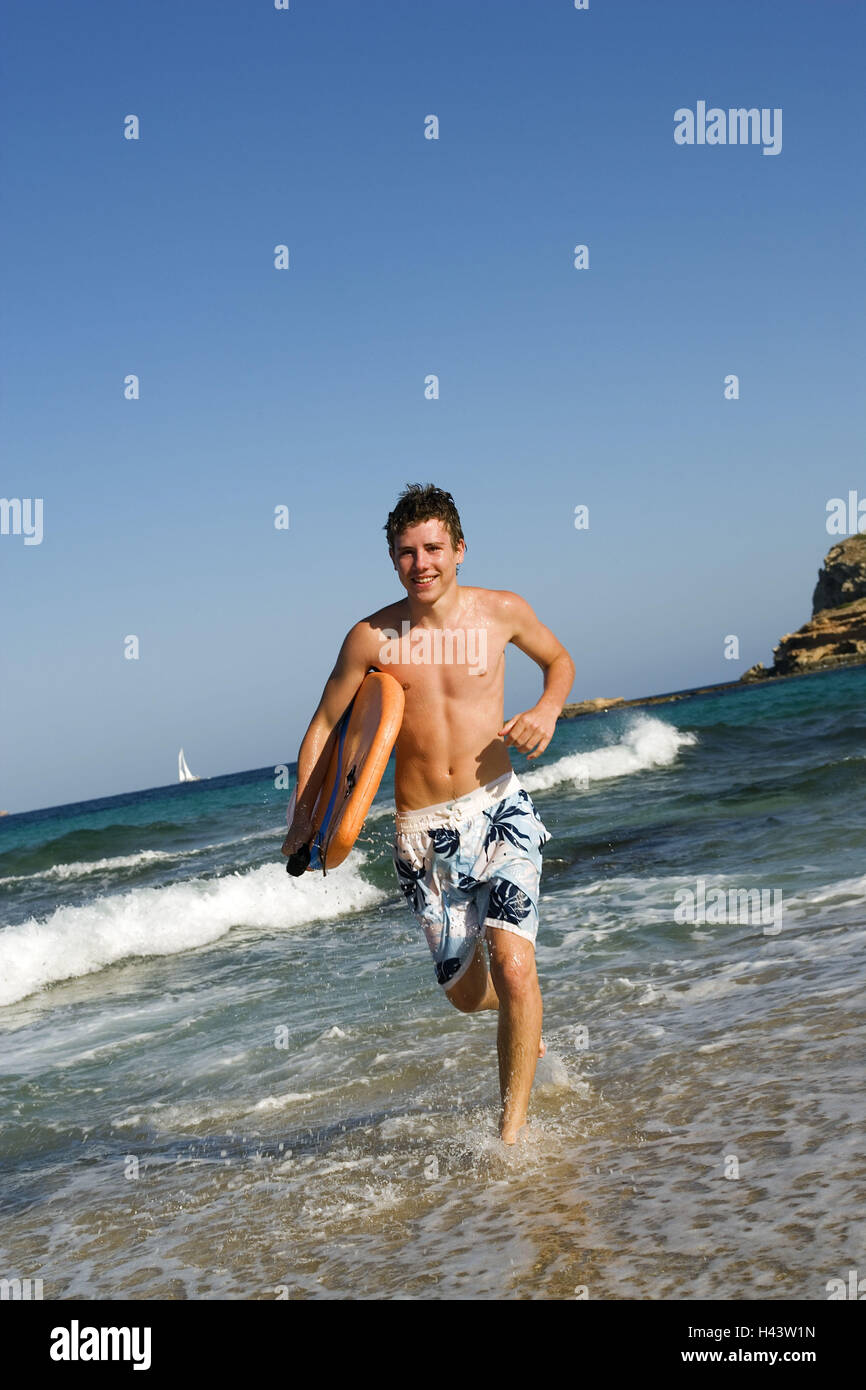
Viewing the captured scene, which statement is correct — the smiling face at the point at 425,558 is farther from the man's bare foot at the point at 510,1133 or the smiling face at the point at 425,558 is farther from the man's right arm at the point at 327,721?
the man's bare foot at the point at 510,1133

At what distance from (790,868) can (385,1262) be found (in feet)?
20.0

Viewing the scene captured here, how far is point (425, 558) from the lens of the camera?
4234 millimetres

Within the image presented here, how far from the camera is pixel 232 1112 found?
540 centimetres

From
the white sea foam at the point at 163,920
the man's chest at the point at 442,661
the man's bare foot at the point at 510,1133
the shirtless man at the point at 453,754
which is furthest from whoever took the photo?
the white sea foam at the point at 163,920

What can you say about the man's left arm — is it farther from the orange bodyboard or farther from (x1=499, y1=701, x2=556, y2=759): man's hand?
the orange bodyboard

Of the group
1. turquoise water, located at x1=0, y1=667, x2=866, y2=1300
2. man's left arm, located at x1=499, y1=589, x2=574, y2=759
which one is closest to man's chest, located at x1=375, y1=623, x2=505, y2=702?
man's left arm, located at x1=499, y1=589, x2=574, y2=759

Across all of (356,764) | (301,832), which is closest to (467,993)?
(301,832)

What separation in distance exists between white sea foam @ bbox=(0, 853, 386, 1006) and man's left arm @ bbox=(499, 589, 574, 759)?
793cm

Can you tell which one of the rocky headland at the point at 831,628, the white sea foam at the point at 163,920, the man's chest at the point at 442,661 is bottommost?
the white sea foam at the point at 163,920

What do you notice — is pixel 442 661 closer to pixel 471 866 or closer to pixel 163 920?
pixel 471 866

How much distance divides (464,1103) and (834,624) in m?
Result: 75.5

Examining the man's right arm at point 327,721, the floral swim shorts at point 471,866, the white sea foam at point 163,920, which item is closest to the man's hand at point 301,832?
the man's right arm at point 327,721

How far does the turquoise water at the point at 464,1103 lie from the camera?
10.4 feet
